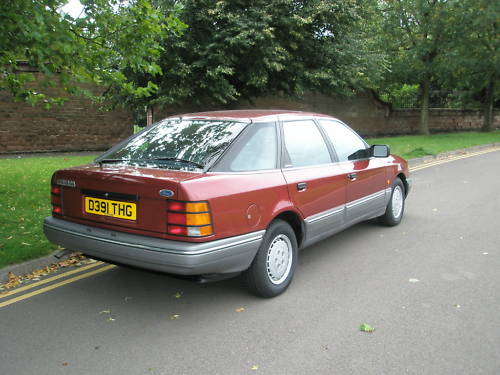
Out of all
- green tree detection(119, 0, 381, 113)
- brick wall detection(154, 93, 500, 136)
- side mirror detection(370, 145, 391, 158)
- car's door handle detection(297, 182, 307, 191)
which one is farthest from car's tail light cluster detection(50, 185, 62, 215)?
brick wall detection(154, 93, 500, 136)

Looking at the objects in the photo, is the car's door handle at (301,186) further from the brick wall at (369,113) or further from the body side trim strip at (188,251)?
the brick wall at (369,113)

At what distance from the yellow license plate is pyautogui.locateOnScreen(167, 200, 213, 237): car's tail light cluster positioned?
37 cm

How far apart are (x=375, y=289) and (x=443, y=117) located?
29.2m

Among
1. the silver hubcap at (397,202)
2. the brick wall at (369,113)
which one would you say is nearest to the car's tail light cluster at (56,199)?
the silver hubcap at (397,202)

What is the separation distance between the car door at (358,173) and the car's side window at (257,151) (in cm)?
114

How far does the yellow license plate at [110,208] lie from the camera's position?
3.83m

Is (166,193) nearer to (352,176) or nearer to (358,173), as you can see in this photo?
(352,176)

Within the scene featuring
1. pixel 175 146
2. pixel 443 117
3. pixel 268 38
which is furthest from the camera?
pixel 443 117

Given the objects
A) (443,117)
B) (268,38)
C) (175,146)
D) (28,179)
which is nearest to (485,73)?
→ (443,117)

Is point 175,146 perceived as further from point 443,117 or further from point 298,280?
point 443,117

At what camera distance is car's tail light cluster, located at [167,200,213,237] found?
3.59 meters

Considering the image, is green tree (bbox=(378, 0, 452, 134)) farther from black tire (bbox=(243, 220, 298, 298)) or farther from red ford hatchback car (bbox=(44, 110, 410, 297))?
black tire (bbox=(243, 220, 298, 298))

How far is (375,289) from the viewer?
449cm

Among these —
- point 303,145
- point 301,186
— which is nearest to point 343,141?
point 303,145
